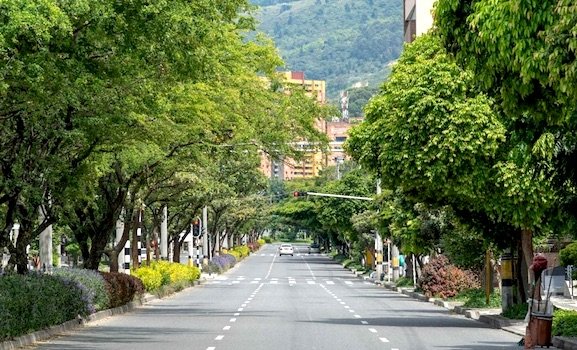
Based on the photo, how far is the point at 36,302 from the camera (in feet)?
86.3

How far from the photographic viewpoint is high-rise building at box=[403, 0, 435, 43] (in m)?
84.6

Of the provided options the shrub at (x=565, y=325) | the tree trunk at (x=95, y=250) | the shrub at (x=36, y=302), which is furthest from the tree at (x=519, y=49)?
the tree trunk at (x=95, y=250)

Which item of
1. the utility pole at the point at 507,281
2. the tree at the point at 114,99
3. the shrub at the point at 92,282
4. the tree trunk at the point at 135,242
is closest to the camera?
the tree at the point at 114,99

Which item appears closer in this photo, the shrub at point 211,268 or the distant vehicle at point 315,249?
the shrub at point 211,268

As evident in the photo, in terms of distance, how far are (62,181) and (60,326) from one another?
334 cm

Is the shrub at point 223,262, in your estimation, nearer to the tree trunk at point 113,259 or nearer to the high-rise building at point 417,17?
the high-rise building at point 417,17

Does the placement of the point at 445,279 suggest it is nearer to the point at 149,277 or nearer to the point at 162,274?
the point at 149,277

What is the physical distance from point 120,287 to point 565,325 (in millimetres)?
16643

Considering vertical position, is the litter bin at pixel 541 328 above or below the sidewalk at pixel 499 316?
above

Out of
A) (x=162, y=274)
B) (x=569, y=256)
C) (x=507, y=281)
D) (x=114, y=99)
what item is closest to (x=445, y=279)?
(x=569, y=256)

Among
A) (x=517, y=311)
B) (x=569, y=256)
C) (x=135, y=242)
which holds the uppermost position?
(x=135, y=242)

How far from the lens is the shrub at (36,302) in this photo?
23688 millimetres

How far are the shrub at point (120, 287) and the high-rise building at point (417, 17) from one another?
41871mm

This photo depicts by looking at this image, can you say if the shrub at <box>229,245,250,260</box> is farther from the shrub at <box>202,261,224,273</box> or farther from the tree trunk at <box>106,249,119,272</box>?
the tree trunk at <box>106,249,119,272</box>
